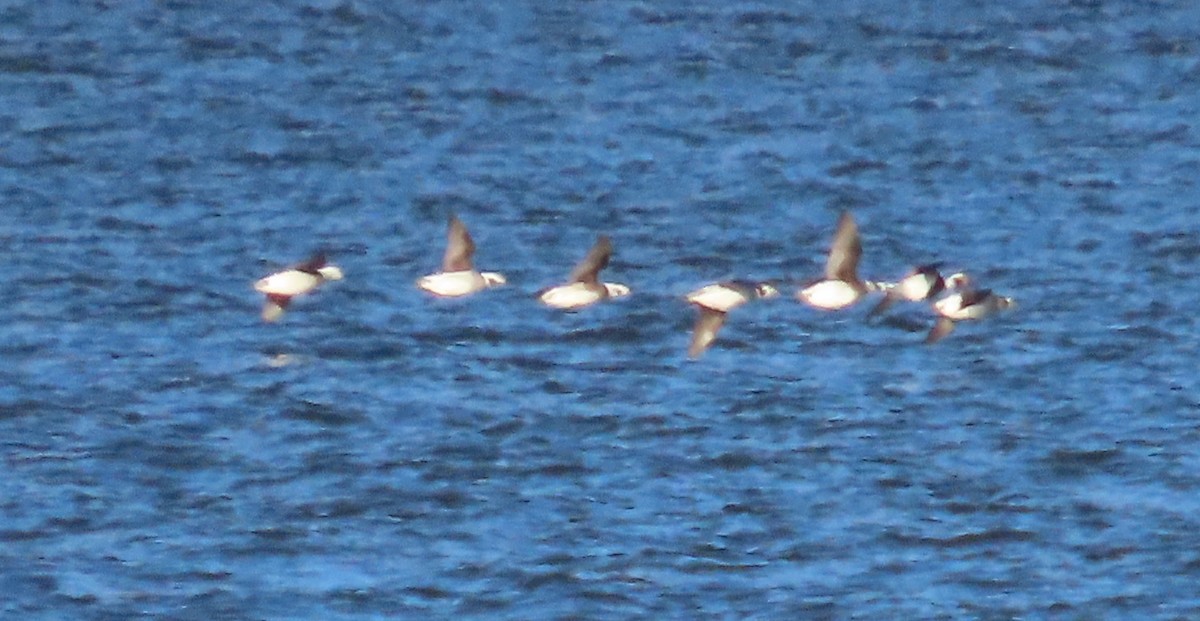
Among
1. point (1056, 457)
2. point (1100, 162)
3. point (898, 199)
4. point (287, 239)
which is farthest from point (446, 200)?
point (1056, 457)

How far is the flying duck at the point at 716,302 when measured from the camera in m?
20.0

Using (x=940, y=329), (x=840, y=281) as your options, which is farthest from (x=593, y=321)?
(x=840, y=281)

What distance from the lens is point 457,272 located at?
1866 cm

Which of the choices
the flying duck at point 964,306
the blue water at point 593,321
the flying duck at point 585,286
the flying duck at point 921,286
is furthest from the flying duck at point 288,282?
the flying duck at point 964,306

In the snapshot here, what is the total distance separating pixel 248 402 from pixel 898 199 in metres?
7.71

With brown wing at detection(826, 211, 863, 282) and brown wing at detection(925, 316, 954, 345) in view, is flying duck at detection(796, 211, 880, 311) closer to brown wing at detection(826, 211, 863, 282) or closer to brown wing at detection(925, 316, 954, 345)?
brown wing at detection(826, 211, 863, 282)

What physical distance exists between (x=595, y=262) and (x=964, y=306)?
3692 millimetres

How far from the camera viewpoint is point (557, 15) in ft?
108

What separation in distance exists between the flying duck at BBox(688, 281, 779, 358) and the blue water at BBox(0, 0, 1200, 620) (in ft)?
2.37

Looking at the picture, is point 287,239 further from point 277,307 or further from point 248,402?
point 277,307

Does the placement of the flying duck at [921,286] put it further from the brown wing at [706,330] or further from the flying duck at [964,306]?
the brown wing at [706,330]

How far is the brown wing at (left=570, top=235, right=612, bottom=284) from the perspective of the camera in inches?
709

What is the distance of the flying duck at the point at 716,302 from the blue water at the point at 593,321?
0.72 meters

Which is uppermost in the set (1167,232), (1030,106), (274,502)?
(1030,106)
